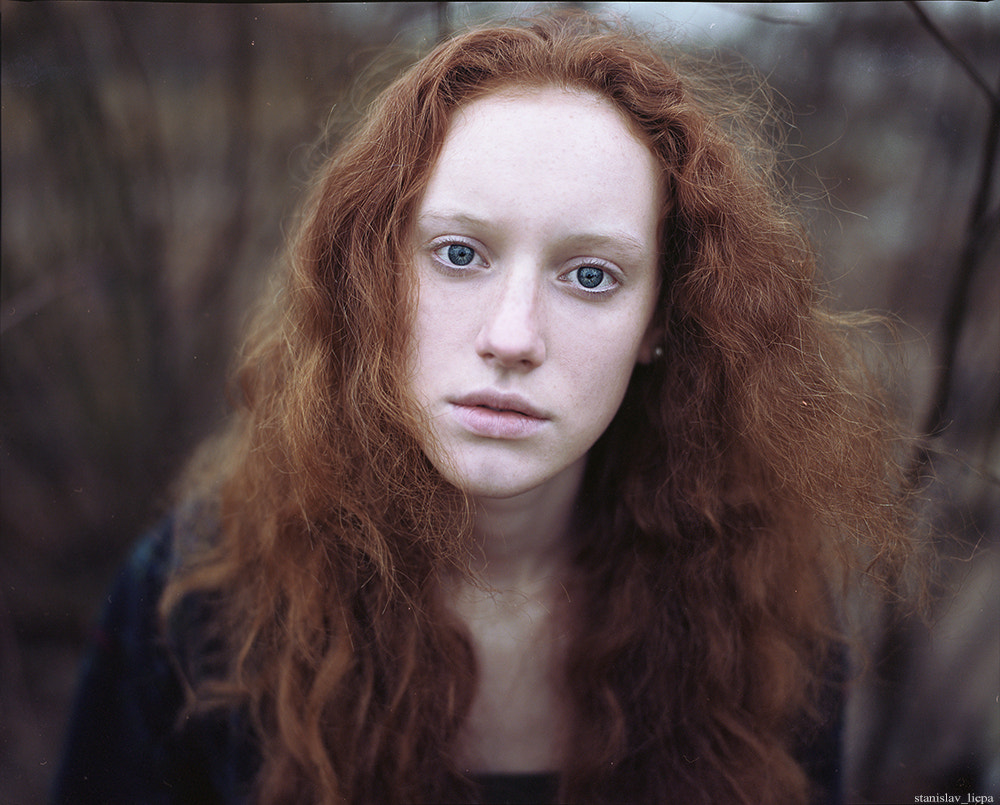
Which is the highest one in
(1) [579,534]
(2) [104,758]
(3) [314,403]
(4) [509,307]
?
(4) [509,307]

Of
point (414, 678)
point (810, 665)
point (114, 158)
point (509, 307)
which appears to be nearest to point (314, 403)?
point (509, 307)

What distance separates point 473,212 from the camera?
0.69 metres

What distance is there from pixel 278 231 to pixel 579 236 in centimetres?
66

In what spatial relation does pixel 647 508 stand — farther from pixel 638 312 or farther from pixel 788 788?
pixel 788 788

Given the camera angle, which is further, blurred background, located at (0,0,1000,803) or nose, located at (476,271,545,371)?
blurred background, located at (0,0,1000,803)

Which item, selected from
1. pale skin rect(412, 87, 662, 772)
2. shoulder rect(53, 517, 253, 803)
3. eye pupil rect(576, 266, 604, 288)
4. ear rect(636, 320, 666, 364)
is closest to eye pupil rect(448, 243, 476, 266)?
pale skin rect(412, 87, 662, 772)

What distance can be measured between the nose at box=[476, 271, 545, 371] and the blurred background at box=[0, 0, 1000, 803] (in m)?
0.43

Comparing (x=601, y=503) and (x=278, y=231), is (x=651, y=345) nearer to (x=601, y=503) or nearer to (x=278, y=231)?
(x=601, y=503)

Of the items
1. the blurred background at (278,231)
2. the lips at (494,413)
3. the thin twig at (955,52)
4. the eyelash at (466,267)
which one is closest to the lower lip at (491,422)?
the lips at (494,413)

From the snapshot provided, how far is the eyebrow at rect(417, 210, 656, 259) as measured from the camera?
2.29ft

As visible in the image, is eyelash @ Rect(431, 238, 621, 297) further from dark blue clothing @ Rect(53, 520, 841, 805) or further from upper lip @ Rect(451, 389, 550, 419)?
dark blue clothing @ Rect(53, 520, 841, 805)

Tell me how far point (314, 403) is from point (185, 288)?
52cm

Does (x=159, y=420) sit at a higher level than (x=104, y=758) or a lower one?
higher

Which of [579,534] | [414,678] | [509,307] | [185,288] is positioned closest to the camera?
[509,307]
